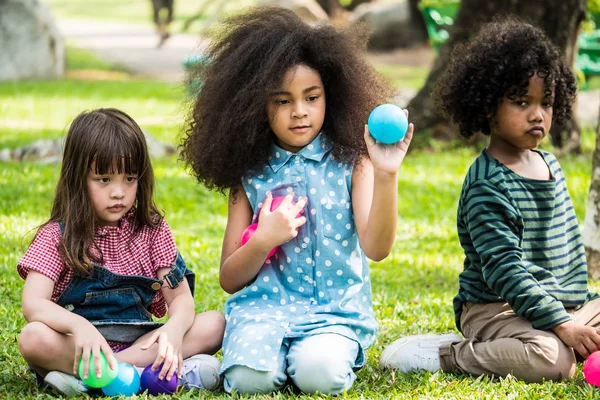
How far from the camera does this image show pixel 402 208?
7.39 meters

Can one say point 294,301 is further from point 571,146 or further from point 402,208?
point 571,146

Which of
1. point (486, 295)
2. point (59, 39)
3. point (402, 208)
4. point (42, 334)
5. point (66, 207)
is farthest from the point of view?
point (59, 39)

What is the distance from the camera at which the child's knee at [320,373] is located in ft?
11.3

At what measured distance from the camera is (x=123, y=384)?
339 cm

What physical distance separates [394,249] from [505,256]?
2691 mm

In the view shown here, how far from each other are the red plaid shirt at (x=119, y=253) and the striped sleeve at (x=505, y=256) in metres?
1.20

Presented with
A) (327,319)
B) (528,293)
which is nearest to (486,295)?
(528,293)

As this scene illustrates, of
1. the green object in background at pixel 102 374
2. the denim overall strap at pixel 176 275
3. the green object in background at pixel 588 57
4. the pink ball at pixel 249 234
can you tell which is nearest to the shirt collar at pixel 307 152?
the pink ball at pixel 249 234

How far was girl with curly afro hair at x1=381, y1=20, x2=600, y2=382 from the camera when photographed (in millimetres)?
3633

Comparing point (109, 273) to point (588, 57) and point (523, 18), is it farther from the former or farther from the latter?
point (588, 57)

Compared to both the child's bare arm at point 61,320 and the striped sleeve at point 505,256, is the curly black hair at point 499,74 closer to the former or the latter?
the striped sleeve at point 505,256

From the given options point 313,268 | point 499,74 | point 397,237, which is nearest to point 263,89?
point 313,268

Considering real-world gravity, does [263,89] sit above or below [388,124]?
above

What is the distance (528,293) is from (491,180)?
0.47 m
